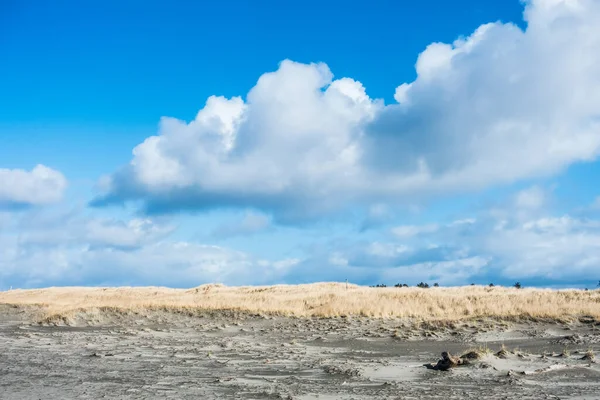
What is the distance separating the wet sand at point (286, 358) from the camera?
11531mm

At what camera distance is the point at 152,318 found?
26.8m

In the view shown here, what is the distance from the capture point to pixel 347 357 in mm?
17000

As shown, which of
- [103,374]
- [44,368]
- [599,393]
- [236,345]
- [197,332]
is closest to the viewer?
[599,393]

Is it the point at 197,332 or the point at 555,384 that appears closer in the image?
the point at 555,384

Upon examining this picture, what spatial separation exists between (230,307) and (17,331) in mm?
9634

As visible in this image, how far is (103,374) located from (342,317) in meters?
13.6

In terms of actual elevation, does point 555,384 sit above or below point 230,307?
below

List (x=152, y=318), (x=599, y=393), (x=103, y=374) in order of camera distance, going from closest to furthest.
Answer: (x=599, y=393)
(x=103, y=374)
(x=152, y=318)

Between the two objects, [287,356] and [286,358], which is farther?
[287,356]

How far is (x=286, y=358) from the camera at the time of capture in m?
16.3

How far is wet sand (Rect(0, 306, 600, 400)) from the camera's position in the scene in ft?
37.8

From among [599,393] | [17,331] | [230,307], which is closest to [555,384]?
[599,393]

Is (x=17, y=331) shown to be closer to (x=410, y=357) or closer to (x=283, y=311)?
(x=283, y=311)

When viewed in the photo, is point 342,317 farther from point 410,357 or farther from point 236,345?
point 410,357
